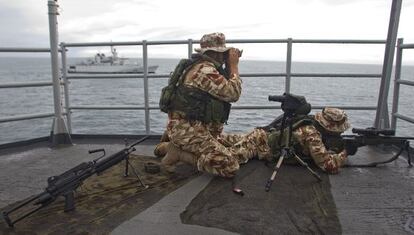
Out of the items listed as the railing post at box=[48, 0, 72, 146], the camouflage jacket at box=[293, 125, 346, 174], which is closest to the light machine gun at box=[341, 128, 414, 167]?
the camouflage jacket at box=[293, 125, 346, 174]

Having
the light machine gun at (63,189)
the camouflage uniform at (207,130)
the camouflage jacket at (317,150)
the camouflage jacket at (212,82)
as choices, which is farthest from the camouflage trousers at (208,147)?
the light machine gun at (63,189)

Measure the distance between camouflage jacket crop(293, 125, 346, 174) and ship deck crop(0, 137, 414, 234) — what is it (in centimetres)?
11

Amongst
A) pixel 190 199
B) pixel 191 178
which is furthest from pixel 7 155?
pixel 190 199

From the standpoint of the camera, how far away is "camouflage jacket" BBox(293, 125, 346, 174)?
3973 millimetres

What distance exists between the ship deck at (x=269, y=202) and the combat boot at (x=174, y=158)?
23 centimetres

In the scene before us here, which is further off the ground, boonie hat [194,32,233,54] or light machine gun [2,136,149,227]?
boonie hat [194,32,233,54]

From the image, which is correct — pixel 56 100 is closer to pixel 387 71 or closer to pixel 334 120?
pixel 334 120

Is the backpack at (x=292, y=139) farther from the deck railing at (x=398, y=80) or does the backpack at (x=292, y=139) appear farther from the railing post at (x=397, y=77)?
the railing post at (x=397, y=77)

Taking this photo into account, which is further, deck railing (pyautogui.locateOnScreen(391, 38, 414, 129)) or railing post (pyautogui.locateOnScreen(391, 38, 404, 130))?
railing post (pyautogui.locateOnScreen(391, 38, 404, 130))

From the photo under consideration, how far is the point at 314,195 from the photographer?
3377 mm

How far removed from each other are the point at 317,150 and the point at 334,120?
0.40m

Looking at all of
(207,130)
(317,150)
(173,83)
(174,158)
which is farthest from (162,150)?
(317,150)

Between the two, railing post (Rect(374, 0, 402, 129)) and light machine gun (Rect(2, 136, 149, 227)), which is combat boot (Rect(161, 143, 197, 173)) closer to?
light machine gun (Rect(2, 136, 149, 227))

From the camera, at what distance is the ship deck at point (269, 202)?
2768mm
